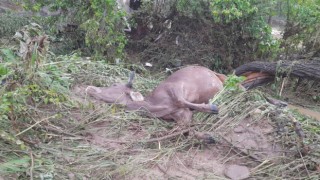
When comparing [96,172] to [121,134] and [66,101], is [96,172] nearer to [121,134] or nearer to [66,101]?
[121,134]

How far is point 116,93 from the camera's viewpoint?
4453mm

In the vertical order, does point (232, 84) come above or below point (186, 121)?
above

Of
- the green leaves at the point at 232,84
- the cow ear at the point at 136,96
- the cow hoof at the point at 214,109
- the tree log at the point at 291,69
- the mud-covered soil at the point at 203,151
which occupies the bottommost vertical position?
the tree log at the point at 291,69

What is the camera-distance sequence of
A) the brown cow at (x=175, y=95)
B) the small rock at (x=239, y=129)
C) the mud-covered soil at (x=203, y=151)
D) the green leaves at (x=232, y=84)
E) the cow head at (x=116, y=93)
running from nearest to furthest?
the mud-covered soil at (x=203, y=151) → the small rock at (x=239, y=129) → the brown cow at (x=175, y=95) → the cow head at (x=116, y=93) → the green leaves at (x=232, y=84)

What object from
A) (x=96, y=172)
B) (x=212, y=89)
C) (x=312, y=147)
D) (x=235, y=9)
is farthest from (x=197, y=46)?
(x=96, y=172)

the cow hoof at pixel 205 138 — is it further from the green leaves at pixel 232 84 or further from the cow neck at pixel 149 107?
the green leaves at pixel 232 84

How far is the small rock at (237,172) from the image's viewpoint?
341 cm

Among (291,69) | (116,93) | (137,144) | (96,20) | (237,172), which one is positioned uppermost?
(96,20)

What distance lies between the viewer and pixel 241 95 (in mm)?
4457

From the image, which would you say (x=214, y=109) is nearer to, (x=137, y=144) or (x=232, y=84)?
(x=232, y=84)

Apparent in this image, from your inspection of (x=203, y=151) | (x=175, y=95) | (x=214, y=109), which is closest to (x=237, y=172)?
(x=203, y=151)

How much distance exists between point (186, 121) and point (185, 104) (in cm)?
19

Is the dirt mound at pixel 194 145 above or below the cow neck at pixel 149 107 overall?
below

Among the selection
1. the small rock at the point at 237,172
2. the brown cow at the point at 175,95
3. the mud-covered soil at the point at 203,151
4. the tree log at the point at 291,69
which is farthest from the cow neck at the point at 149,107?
the tree log at the point at 291,69
